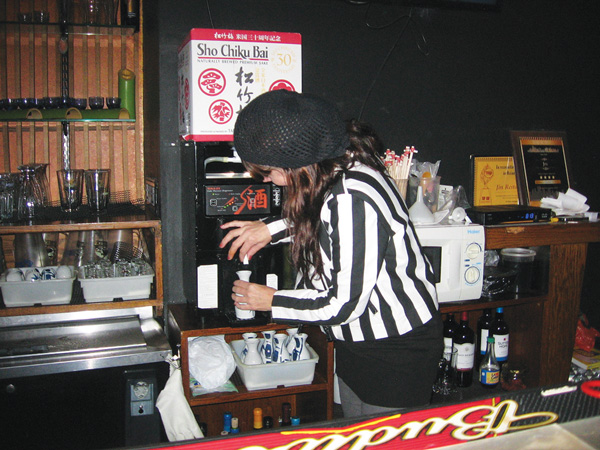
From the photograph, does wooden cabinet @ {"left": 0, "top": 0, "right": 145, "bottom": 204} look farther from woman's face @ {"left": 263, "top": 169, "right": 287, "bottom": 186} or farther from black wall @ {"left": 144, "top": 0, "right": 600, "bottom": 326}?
woman's face @ {"left": 263, "top": 169, "right": 287, "bottom": 186}

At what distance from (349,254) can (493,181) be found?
1870 millimetres

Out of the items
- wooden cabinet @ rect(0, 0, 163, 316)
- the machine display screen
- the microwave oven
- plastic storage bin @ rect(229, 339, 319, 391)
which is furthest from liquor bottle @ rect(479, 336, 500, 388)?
wooden cabinet @ rect(0, 0, 163, 316)

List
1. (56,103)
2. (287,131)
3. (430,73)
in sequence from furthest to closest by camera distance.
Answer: (430,73) → (56,103) → (287,131)

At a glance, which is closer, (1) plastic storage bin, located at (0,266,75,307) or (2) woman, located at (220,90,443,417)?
(2) woman, located at (220,90,443,417)

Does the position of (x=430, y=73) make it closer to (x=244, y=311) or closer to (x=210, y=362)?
(x=244, y=311)

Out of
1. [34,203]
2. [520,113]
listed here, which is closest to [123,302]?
[34,203]

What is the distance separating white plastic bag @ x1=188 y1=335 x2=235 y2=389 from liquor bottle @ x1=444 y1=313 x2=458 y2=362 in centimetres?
108

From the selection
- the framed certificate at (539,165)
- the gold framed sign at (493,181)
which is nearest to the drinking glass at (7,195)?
the gold framed sign at (493,181)

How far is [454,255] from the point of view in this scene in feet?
7.75

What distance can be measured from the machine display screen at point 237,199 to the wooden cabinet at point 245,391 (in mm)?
453

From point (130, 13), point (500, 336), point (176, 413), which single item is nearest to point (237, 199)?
point (176, 413)

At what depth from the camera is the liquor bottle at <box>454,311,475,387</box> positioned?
2529mm

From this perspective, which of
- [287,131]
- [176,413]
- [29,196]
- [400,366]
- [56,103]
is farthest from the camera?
[56,103]

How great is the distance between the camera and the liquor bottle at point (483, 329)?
2.70 metres
